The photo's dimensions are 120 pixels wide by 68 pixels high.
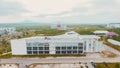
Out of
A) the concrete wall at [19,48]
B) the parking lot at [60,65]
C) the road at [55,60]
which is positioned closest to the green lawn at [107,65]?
the road at [55,60]

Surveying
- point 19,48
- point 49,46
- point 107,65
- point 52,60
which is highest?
point 49,46

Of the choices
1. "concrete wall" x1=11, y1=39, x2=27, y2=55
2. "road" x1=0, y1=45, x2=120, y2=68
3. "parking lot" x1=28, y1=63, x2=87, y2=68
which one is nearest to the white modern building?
"concrete wall" x1=11, y1=39, x2=27, y2=55

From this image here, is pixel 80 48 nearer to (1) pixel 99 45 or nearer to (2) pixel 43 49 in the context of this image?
(1) pixel 99 45

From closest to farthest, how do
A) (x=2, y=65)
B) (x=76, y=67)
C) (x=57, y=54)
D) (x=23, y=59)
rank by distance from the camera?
(x=76, y=67), (x=2, y=65), (x=23, y=59), (x=57, y=54)

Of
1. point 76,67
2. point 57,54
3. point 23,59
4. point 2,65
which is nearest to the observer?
point 76,67

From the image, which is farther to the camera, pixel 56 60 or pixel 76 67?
pixel 56 60

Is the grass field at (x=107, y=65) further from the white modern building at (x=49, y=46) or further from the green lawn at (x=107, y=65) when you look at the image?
the white modern building at (x=49, y=46)

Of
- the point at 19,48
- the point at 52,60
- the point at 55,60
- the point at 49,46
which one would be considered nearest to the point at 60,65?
the point at 55,60

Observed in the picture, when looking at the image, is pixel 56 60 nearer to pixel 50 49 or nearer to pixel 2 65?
pixel 50 49

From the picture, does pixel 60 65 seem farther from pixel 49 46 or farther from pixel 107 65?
pixel 107 65

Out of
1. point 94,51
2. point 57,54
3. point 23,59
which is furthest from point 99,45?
point 23,59

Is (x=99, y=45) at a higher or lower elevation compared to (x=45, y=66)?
higher
